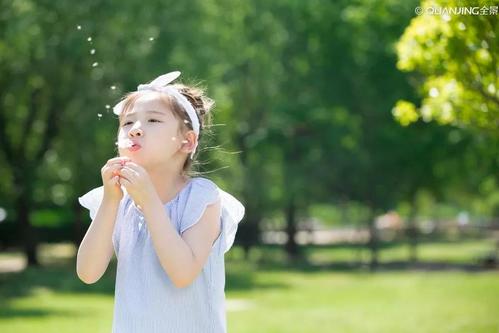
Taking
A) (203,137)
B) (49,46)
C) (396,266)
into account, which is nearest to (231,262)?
(396,266)

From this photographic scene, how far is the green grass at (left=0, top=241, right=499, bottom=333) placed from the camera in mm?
13805

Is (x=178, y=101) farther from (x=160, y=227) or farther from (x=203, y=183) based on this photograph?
(x=160, y=227)

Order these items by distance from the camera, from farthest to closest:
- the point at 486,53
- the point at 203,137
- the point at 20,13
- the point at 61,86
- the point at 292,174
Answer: the point at 292,174 → the point at 61,86 → the point at 20,13 → the point at 486,53 → the point at 203,137

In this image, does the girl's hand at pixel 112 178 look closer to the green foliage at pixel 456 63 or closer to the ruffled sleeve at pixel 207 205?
the ruffled sleeve at pixel 207 205

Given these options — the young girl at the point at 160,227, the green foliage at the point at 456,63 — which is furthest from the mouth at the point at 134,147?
the green foliage at the point at 456,63

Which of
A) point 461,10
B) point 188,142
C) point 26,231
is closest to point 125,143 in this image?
point 188,142

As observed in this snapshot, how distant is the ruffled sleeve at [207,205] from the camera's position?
2855 millimetres

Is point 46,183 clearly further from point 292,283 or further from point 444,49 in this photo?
point 444,49

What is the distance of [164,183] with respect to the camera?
2979 mm

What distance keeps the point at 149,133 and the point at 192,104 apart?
0.88 feet

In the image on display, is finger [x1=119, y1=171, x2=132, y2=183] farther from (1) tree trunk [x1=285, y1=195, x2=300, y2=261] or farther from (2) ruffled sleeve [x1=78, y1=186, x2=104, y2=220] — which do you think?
(1) tree trunk [x1=285, y1=195, x2=300, y2=261]

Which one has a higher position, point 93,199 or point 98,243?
point 93,199

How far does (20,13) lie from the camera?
2233 centimetres

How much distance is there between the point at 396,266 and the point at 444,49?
→ 23.8m
